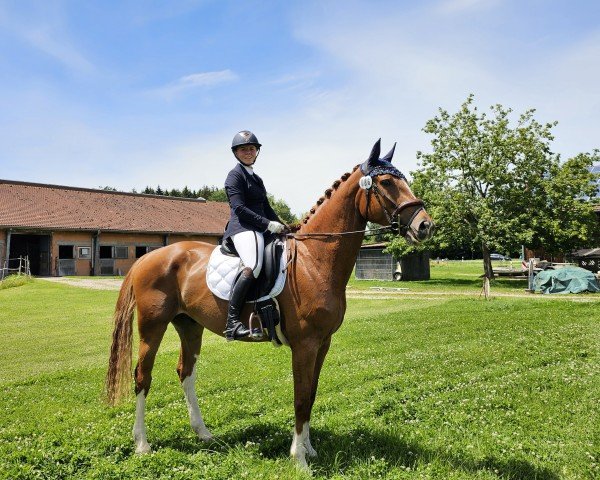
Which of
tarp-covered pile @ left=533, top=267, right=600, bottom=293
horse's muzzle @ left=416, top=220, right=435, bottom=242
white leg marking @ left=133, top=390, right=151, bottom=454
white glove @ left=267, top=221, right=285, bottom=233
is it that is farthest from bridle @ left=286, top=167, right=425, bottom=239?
tarp-covered pile @ left=533, top=267, right=600, bottom=293

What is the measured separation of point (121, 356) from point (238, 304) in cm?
196

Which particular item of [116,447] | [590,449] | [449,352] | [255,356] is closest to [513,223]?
[449,352]

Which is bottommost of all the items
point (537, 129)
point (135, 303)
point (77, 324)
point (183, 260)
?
point (77, 324)

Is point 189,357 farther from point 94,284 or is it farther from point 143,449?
point 94,284

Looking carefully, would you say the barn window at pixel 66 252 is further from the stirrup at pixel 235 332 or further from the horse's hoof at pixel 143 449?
the stirrup at pixel 235 332

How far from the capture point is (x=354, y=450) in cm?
498

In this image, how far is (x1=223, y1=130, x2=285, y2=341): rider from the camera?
4.94m

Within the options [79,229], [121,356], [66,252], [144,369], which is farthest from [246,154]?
[66,252]

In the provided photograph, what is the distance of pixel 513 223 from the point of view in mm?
28594

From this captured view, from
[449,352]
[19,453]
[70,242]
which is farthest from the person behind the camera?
[70,242]

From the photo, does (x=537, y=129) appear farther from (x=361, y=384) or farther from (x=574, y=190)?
(x=361, y=384)

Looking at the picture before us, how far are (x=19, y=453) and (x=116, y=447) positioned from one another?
0.98 metres

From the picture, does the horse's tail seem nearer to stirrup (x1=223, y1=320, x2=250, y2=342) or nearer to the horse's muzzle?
stirrup (x1=223, y1=320, x2=250, y2=342)

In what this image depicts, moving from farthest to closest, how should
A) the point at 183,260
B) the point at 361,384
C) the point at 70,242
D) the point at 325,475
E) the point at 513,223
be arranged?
the point at 70,242 < the point at 513,223 < the point at 361,384 < the point at 183,260 < the point at 325,475
